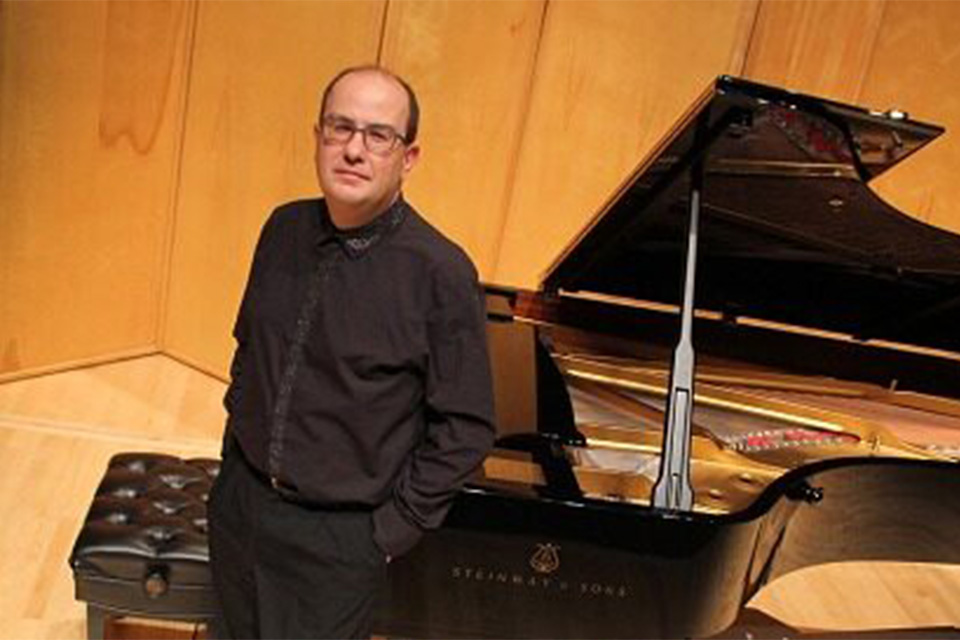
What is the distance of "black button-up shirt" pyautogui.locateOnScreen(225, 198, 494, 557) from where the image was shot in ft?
5.45

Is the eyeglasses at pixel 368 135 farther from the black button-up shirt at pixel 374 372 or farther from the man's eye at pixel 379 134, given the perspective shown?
the black button-up shirt at pixel 374 372

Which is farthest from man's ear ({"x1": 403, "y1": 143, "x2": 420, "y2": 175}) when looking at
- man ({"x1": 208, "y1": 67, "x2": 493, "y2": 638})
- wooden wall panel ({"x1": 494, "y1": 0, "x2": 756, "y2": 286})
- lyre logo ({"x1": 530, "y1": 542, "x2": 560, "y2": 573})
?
wooden wall panel ({"x1": 494, "y1": 0, "x2": 756, "y2": 286})

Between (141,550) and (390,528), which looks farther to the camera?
(141,550)

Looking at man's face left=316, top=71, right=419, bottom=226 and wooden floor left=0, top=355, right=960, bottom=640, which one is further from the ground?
man's face left=316, top=71, right=419, bottom=226

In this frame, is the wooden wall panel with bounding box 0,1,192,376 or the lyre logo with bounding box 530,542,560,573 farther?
the wooden wall panel with bounding box 0,1,192,376

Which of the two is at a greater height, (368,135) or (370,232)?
(368,135)

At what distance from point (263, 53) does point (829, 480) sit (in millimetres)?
2387

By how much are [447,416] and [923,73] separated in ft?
9.48

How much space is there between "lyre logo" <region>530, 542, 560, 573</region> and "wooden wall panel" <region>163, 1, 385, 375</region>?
2.21 metres

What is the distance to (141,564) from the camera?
2.18m

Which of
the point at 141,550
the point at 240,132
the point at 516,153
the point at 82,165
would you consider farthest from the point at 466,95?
the point at 141,550

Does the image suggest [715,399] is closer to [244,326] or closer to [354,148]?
[244,326]

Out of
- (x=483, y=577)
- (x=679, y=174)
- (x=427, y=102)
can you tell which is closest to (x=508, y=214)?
(x=427, y=102)

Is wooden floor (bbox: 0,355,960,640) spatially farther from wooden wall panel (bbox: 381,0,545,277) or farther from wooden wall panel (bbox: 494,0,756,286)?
wooden wall panel (bbox: 494,0,756,286)
